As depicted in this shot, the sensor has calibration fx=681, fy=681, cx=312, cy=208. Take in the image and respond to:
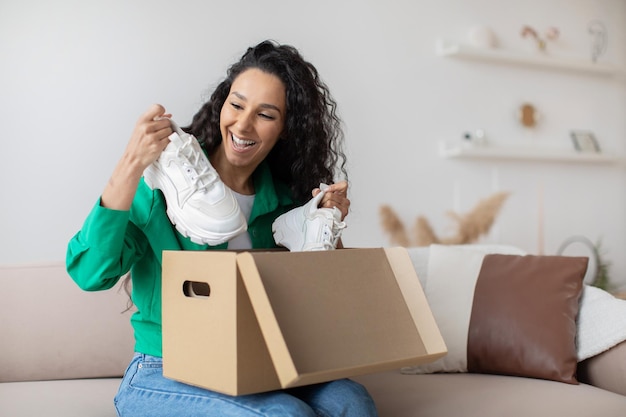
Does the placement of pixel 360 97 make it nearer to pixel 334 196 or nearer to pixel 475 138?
pixel 475 138

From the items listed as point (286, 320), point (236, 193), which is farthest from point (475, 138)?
Answer: point (286, 320)

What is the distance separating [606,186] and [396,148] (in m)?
1.41

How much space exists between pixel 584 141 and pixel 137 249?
115 inches

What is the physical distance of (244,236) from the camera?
1611 millimetres

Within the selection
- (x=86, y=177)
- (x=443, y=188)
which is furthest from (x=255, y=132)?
(x=443, y=188)

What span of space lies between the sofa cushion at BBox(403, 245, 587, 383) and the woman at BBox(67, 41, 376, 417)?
558mm

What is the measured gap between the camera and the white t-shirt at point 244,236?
158 centimetres

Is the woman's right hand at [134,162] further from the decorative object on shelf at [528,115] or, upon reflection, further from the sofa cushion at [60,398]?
the decorative object on shelf at [528,115]

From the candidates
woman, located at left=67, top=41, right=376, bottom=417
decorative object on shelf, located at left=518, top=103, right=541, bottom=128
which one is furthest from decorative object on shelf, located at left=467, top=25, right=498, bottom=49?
woman, located at left=67, top=41, right=376, bottom=417

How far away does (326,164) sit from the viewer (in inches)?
72.8

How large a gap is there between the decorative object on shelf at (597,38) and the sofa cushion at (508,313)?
83.4 inches

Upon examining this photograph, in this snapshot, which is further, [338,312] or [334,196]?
[334,196]

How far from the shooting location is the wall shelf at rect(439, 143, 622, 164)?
3.25 meters

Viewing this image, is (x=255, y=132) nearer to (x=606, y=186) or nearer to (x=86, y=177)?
(x=86, y=177)
